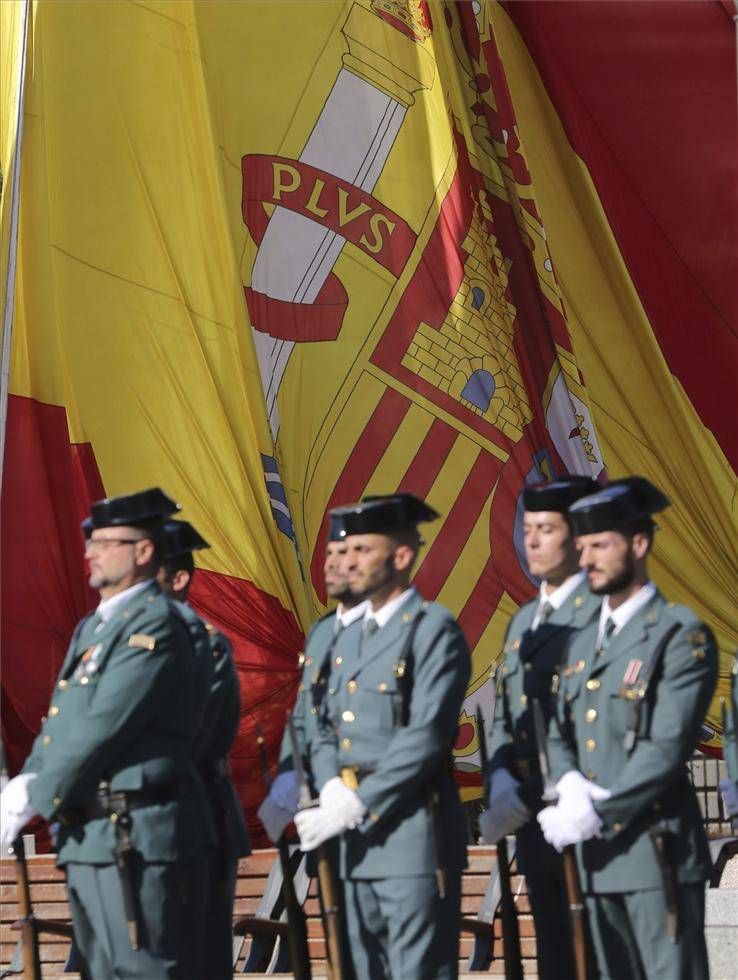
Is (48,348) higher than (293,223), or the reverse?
(293,223)

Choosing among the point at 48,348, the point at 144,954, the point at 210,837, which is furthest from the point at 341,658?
the point at 48,348

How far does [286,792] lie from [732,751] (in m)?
1.28

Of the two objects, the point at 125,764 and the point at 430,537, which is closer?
the point at 125,764

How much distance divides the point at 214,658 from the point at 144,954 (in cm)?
112

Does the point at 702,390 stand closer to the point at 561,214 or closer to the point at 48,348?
the point at 561,214

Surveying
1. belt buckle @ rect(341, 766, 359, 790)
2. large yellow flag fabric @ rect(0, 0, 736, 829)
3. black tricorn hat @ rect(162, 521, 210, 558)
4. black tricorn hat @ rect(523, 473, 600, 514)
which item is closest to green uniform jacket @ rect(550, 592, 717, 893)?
belt buckle @ rect(341, 766, 359, 790)

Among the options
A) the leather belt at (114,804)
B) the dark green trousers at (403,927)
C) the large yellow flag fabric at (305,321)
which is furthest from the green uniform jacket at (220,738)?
the large yellow flag fabric at (305,321)

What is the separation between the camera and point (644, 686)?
5094 mm

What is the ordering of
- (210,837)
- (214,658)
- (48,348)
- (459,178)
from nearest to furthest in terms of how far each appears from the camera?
(210,837)
(214,658)
(48,348)
(459,178)

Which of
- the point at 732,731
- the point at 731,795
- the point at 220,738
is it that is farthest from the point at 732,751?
the point at 220,738

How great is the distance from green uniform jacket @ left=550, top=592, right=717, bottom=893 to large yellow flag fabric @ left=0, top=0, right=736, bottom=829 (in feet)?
14.7

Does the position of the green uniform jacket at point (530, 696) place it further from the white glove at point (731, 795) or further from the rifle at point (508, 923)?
the white glove at point (731, 795)

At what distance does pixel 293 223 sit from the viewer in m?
10.2

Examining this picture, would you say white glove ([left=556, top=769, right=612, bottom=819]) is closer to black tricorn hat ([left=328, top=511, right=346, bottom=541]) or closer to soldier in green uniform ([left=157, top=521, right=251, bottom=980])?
black tricorn hat ([left=328, top=511, right=346, bottom=541])
